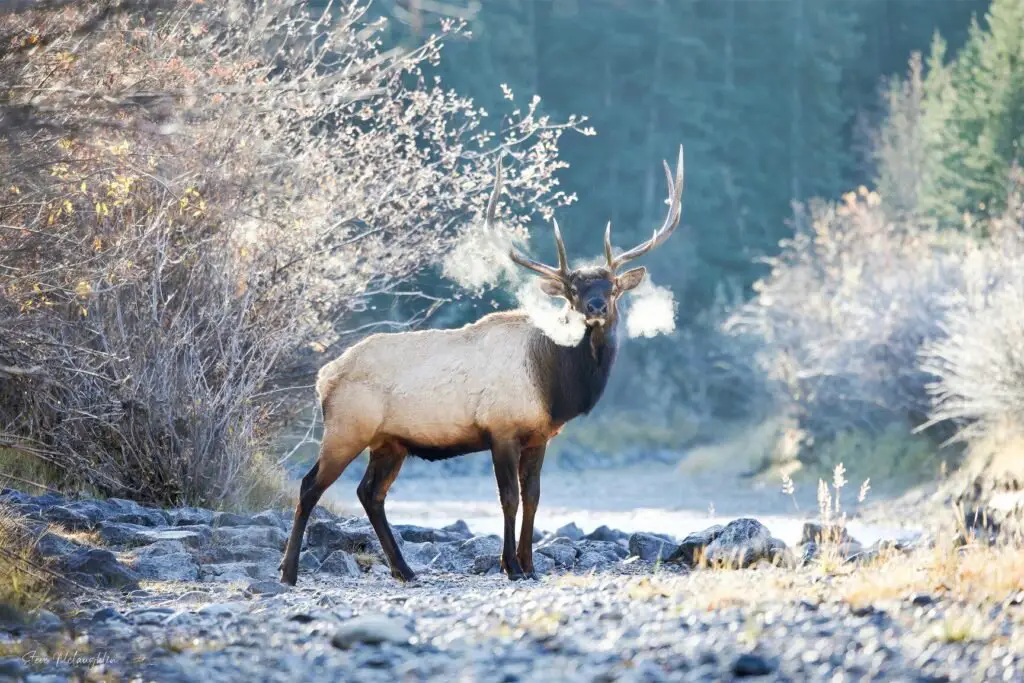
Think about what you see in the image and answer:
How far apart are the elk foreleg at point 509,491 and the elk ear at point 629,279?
4.45 feet

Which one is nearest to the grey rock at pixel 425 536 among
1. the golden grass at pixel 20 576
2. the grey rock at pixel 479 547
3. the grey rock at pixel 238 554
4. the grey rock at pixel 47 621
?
the grey rock at pixel 479 547

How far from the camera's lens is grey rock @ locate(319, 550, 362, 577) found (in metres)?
10.8

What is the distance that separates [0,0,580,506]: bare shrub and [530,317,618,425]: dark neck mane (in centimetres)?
202

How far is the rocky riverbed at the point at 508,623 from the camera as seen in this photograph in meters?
6.21

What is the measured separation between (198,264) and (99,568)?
430cm

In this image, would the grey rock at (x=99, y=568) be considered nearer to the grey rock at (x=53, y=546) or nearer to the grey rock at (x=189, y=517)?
the grey rock at (x=53, y=546)

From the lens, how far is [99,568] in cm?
909

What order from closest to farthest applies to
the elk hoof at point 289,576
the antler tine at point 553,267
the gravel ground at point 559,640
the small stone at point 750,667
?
1. the small stone at point 750,667
2. the gravel ground at point 559,640
3. the elk hoof at point 289,576
4. the antler tine at point 553,267

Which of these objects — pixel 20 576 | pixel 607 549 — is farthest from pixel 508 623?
pixel 607 549

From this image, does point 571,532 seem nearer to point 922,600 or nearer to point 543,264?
point 543,264

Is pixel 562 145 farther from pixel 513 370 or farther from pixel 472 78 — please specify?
pixel 513 370

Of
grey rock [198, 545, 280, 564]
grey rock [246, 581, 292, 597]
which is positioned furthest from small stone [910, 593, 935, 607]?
grey rock [198, 545, 280, 564]

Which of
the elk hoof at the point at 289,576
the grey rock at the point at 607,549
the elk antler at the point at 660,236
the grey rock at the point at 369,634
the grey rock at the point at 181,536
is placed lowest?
the grey rock at the point at 369,634

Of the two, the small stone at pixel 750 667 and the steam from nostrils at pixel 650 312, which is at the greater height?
the steam from nostrils at pixel 650 312
